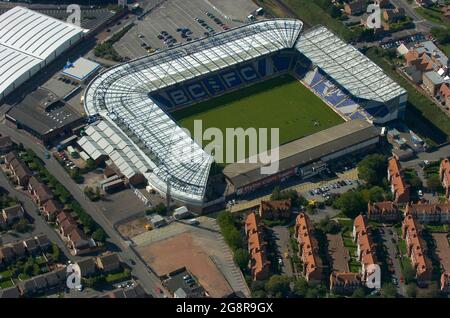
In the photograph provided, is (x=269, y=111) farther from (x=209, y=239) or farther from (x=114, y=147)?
(x=209, y=239)

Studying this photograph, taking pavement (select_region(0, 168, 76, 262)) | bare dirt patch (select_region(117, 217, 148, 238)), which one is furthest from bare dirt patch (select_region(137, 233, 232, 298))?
pavement (select_region(0, 168, 76, 262))

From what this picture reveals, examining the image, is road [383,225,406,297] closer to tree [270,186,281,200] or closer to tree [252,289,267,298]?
tree [270,186,281,200]

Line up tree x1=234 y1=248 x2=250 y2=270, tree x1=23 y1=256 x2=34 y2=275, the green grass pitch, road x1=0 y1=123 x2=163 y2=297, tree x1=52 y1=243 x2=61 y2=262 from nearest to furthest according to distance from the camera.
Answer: tree x1=23 y1=256 x2=34 y2=275
road x1=0 y1=123 x2=163 y2=297
tree x1=234 y1=248 x2=250 y2=270
tree x1=52 y1=243 x2=61 y2=262
the green grass pitch

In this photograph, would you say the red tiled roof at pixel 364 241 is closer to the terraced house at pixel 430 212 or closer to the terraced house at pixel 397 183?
the terraced house at pixel 430 212

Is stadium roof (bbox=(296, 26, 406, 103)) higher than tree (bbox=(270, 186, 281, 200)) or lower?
higher

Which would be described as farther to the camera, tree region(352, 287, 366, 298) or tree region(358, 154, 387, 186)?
tree region(358, 154, 387, 186)
